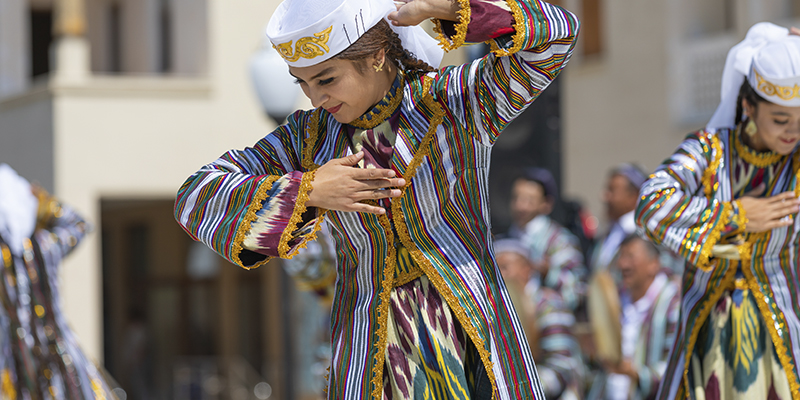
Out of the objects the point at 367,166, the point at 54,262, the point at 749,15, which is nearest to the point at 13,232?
the point at 54,262

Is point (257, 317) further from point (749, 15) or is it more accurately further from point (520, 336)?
point (520, 336)

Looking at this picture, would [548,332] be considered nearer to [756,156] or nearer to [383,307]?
[756,156]

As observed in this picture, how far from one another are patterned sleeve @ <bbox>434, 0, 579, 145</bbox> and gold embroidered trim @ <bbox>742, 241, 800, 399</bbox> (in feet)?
3.83

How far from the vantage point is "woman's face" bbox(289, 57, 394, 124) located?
2.61 meters

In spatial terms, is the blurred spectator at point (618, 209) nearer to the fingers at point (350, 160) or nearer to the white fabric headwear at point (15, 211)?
the white fabric headwear at point (15, 211)

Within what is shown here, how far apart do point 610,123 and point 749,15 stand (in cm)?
268

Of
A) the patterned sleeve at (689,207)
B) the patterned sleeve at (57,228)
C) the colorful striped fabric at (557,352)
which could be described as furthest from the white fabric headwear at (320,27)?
the patterned sleeve at (57,228)

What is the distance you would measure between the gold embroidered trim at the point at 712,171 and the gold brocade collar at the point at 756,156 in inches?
2.3

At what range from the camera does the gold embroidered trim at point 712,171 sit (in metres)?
3.50

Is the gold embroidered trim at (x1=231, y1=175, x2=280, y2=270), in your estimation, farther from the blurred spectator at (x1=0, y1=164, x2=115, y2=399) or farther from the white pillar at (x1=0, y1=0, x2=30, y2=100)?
the white pillar at (x1=0, y1=0, x2=30, y2=100)

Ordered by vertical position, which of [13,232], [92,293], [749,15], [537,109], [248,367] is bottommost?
[248,367]

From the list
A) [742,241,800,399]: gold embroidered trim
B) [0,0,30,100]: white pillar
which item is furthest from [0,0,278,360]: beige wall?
[742,241,800,399]: gold embroidered trim

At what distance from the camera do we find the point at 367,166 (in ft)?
8.62

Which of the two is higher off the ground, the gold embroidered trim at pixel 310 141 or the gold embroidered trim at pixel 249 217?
the gold embroidered trim at pixel 310 141
